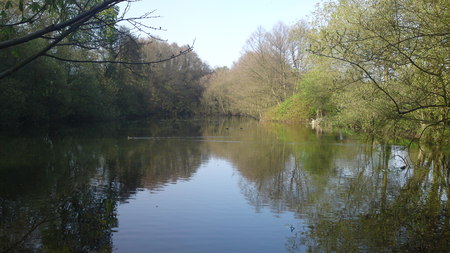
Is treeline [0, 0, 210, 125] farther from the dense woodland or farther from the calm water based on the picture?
the calm water

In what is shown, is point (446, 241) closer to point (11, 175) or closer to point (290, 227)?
point (290, 227)

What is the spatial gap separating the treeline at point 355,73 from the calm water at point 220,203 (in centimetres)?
192

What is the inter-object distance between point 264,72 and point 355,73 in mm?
43648

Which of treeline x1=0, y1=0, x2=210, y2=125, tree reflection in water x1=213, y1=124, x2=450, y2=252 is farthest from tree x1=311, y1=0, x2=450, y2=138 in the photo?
treeline x1=0, y1=0, x2=210, y2=125

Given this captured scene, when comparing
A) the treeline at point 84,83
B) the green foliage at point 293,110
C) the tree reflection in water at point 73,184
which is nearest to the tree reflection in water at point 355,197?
the tree reflection in water at point 73,184

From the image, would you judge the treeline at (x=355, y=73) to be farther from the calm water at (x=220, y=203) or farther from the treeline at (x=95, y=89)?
the treeline at (x=95, y=89)

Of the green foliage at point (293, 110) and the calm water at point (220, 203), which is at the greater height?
the green foliage at point (293, 110)

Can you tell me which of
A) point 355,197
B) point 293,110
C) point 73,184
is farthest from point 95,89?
point 355,197

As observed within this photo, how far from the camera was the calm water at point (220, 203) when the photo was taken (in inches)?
304

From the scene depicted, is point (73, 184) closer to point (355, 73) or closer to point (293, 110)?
point (355, 73)

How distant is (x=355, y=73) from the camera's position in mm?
10289

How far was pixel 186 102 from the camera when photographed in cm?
7544

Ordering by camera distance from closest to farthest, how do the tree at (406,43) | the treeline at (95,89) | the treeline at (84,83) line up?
the tree at (406,43)
the treeline at (84,83)
the treeline at (95,89)

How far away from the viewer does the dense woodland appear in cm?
626
